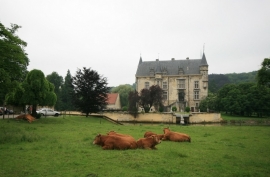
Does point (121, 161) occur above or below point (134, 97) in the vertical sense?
below

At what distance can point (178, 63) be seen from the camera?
6606 centimetres

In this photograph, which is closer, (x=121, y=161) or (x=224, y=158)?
(x=121, y=161)

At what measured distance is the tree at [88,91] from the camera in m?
32.8

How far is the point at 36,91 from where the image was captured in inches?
887

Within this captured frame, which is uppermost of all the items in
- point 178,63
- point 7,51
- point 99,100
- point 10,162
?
point 178,63

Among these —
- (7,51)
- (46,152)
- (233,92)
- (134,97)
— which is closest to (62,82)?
(134,97)

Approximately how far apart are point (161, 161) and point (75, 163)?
8.48 ft

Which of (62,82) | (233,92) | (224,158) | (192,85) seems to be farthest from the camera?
(62,82)

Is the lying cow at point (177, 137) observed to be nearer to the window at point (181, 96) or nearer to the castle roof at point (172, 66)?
the window at point (181, 96)

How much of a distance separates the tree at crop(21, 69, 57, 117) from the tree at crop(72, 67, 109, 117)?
9.22 metres

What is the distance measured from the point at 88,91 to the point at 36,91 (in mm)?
10807

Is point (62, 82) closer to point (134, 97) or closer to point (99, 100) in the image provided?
point (134, 97)

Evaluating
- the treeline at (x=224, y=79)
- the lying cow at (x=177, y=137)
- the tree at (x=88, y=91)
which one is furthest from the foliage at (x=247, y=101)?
the treeline at (x=224, y=79)

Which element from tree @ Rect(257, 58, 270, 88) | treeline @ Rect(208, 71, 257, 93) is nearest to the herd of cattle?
tree @ Rect(257, 58, 270, 88)
